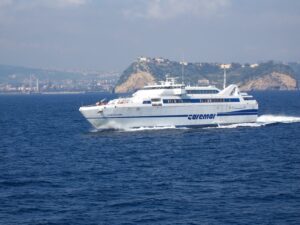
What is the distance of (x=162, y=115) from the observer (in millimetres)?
72062

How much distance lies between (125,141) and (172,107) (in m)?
11.9

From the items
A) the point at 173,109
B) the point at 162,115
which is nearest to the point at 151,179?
the point at 162,115

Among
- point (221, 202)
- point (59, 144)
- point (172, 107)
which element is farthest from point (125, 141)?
point (221, 202)

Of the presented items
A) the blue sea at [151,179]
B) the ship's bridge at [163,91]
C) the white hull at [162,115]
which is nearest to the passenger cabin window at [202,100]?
the white hull at [162,115]

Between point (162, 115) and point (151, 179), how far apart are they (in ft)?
106

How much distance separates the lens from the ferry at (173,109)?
2751 inches

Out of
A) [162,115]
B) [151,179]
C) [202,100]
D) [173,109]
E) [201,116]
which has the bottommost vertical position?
[151,179]

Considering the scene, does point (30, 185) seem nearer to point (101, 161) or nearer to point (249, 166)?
point (101, 161)

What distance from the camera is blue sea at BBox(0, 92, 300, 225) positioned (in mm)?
30328

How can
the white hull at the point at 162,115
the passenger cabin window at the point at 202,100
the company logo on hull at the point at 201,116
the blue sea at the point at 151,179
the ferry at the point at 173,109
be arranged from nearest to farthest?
the blue sea at the point at 151,179 → the white hull at the point at 162,115 → the ferry at the point at 173,109 → the passenger cabin window at the point at 202,100 → the company logo on hull at the point at 201,116

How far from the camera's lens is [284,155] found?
51.4 metres

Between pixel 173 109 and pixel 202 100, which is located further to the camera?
pixel 202 100

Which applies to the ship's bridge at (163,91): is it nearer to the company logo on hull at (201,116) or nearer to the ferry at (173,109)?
the ferry at (173,109)

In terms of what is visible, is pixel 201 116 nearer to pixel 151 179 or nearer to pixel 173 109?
pixel 173 109
